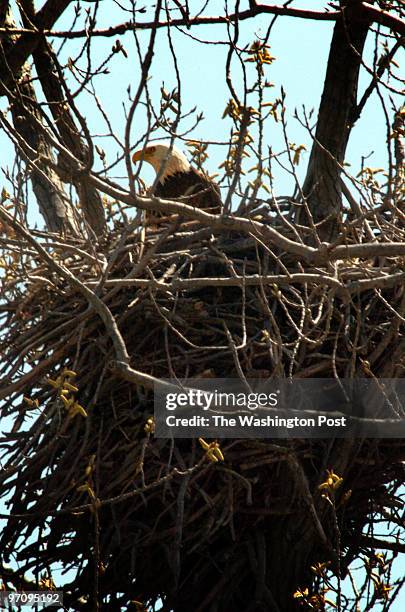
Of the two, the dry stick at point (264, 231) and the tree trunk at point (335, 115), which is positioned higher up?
the tree trunk at point (335, 115)

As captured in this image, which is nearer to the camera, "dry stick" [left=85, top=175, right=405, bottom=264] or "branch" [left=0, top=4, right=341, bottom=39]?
"dry stick" [left=85, top=175, right=405, bottom=264]

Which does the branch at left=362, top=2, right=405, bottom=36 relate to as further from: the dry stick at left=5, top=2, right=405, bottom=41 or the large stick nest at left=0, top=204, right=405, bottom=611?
the large stick nest at left=0, top=204, right=405, bottom=611

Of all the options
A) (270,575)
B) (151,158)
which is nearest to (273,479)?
(270,575)

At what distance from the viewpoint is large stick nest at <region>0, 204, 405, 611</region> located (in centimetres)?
479

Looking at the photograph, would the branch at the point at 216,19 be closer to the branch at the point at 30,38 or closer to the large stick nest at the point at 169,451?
the branch at the point at 30,38

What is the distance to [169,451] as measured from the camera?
485 cm

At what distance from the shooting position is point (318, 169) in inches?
214

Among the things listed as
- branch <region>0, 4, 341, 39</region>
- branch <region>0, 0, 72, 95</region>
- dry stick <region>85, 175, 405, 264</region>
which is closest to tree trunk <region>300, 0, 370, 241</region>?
branch <region>0, 4, 341, 39</region>

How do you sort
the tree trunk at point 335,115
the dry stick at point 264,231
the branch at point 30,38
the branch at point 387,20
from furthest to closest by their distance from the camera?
the tree trunk at point 335,115
the branch at point 30,38
the branch at point 387,20
the dry stick at point 264,231

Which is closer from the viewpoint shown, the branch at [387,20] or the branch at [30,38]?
the branch at [387,20]

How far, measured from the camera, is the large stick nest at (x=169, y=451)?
479 cm

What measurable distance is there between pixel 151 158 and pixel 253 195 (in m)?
3.08

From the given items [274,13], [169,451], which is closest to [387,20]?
[274,13]

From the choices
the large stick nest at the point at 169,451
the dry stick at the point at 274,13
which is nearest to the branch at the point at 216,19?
the dry stick at the point at 274,13
